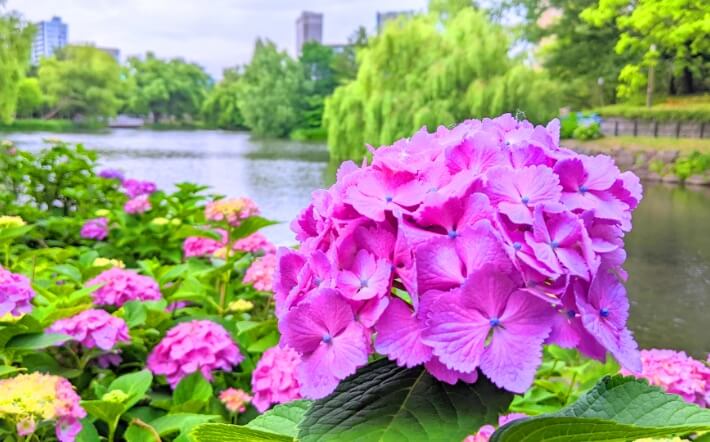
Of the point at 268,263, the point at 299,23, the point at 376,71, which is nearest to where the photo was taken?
the point at 268,263

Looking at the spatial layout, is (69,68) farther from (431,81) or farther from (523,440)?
(523,440)

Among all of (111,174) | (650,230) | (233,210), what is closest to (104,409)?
(233,210)

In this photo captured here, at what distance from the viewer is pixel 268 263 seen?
1.25 metres

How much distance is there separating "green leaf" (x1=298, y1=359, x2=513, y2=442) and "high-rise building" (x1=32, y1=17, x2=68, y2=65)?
6.93 meters

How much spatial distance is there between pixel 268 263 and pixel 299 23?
2237cm

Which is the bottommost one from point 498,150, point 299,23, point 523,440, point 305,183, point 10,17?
point 305,183

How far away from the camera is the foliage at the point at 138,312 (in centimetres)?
77

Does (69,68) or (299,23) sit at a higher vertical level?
(299,23)

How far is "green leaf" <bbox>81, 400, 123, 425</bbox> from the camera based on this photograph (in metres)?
0.71

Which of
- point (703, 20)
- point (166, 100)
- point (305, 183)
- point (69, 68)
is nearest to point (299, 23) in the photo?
point (166, 100)

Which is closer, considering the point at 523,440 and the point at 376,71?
the point at 523,440

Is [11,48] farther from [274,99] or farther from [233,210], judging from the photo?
[274,99]

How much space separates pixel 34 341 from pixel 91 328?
10cm

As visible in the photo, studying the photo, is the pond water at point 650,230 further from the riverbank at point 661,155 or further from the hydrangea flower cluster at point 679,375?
the hydrangea flower cluster at point 679,375
